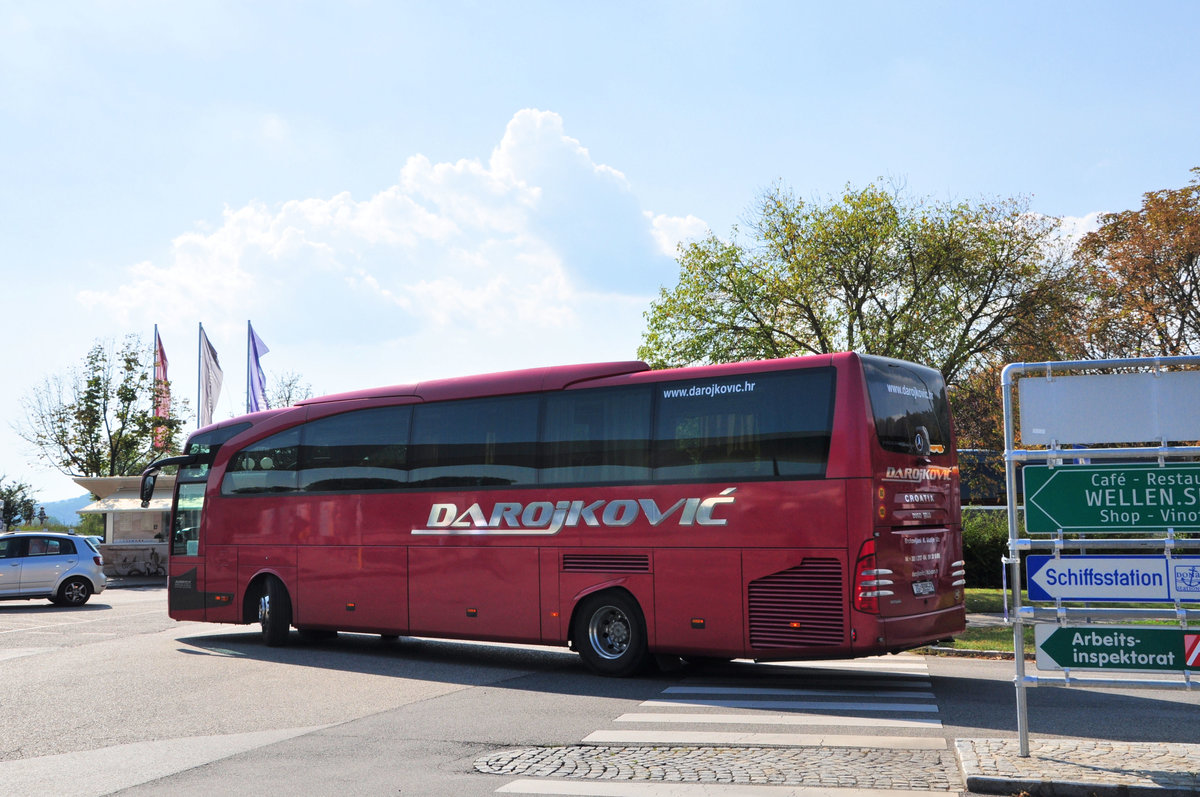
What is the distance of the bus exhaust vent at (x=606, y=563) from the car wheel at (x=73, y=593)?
17023 millimetres

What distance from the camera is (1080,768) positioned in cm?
701

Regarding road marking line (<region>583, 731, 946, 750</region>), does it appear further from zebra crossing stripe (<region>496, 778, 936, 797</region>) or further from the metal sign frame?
zebra crossing stripe (<region>496, 778, 936, 797</region>)

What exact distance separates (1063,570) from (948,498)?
4.81 metres

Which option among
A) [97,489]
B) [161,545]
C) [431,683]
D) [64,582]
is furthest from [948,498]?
[97,489]

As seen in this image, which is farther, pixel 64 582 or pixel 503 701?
pixel 64 582

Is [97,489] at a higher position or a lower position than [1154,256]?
lower

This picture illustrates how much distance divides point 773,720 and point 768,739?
3.27 feet

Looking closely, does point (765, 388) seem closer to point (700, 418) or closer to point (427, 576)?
point (700, 418)

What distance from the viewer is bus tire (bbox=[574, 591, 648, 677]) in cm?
1269

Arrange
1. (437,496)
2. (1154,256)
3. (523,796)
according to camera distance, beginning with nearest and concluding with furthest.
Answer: (523,796) < (437,496) < (1154,256)

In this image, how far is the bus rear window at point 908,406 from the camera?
1136 centimetres

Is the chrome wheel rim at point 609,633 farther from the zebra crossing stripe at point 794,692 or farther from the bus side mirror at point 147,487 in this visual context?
the bus side mirror at point 147,487

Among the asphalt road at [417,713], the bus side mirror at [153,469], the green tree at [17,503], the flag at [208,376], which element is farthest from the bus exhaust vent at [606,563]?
the green tree at [17,503]

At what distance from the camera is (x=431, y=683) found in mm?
12805
